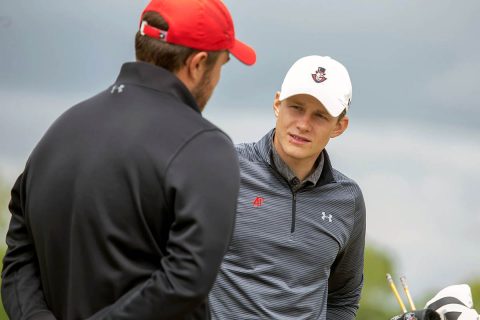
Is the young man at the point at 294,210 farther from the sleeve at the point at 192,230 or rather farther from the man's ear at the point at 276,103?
the sleeve at the point at 192,230

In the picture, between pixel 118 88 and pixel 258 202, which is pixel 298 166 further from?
pixel 118 88

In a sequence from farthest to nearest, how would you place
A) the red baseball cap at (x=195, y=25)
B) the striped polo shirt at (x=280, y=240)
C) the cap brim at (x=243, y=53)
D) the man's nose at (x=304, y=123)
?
the man's nose at (x=304, y=123)
the striped polo shirt at (x=280, y=240)
the cap brim at (x=243, y=53)
the red baseball cap at (x=195, y=25)

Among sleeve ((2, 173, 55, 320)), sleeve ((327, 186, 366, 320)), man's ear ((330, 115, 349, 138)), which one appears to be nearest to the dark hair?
sleeve ((2, 173, 55, 320))

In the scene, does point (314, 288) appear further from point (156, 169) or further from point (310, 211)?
point (156, 169)

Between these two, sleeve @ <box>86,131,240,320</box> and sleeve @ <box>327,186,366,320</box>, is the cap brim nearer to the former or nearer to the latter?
sleeve @ <box>86,131,240,320</box>

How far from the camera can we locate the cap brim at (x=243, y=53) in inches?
74.5

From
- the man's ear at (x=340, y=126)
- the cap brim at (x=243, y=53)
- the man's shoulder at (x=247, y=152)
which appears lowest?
the man's shoulder at (x=247, y=152)

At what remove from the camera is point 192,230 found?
1.66 metres

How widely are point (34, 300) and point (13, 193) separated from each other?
231 mm

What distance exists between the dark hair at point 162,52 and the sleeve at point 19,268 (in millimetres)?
367

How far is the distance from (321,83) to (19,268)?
45.1 inches

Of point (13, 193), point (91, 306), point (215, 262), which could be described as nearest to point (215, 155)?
point (215, 262)

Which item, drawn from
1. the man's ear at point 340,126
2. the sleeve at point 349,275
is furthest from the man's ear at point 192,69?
the sleeve at point 349,275

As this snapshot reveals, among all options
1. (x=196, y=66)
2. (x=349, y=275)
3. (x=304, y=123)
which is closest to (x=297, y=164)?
(x=304, y=123)
